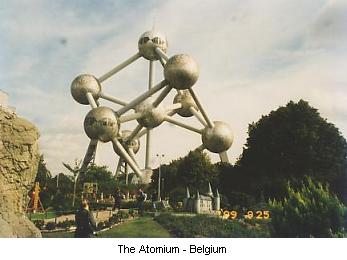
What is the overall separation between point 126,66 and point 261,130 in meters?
9.02

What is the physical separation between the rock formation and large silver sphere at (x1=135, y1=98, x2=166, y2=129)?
65.6 feet

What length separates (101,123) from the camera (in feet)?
77.8

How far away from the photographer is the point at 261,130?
26.0 metres

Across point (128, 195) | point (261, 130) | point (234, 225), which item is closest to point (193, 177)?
point (128, 195)

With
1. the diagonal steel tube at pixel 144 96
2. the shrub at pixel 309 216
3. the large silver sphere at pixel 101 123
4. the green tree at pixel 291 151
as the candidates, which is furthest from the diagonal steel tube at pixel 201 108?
the shrub at pixel 309 216

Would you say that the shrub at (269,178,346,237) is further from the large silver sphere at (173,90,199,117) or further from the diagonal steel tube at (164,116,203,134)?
the large silver sphere at (173,90,199,117)

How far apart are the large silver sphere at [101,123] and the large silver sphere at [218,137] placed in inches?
243

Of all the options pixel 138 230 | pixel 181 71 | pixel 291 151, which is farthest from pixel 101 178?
pixel 138 230

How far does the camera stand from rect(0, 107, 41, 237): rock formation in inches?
273

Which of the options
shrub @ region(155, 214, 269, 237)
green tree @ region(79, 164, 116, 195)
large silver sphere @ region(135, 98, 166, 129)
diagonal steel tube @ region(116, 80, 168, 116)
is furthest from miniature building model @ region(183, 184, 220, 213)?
green tree @ region(79, 164, 116, 195)

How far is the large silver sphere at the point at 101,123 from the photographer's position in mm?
23750

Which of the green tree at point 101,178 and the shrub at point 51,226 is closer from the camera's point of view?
the shrub at point 51,226

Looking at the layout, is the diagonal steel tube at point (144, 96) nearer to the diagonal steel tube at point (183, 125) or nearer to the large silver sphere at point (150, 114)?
the large silver sphere at point (150, 114)
